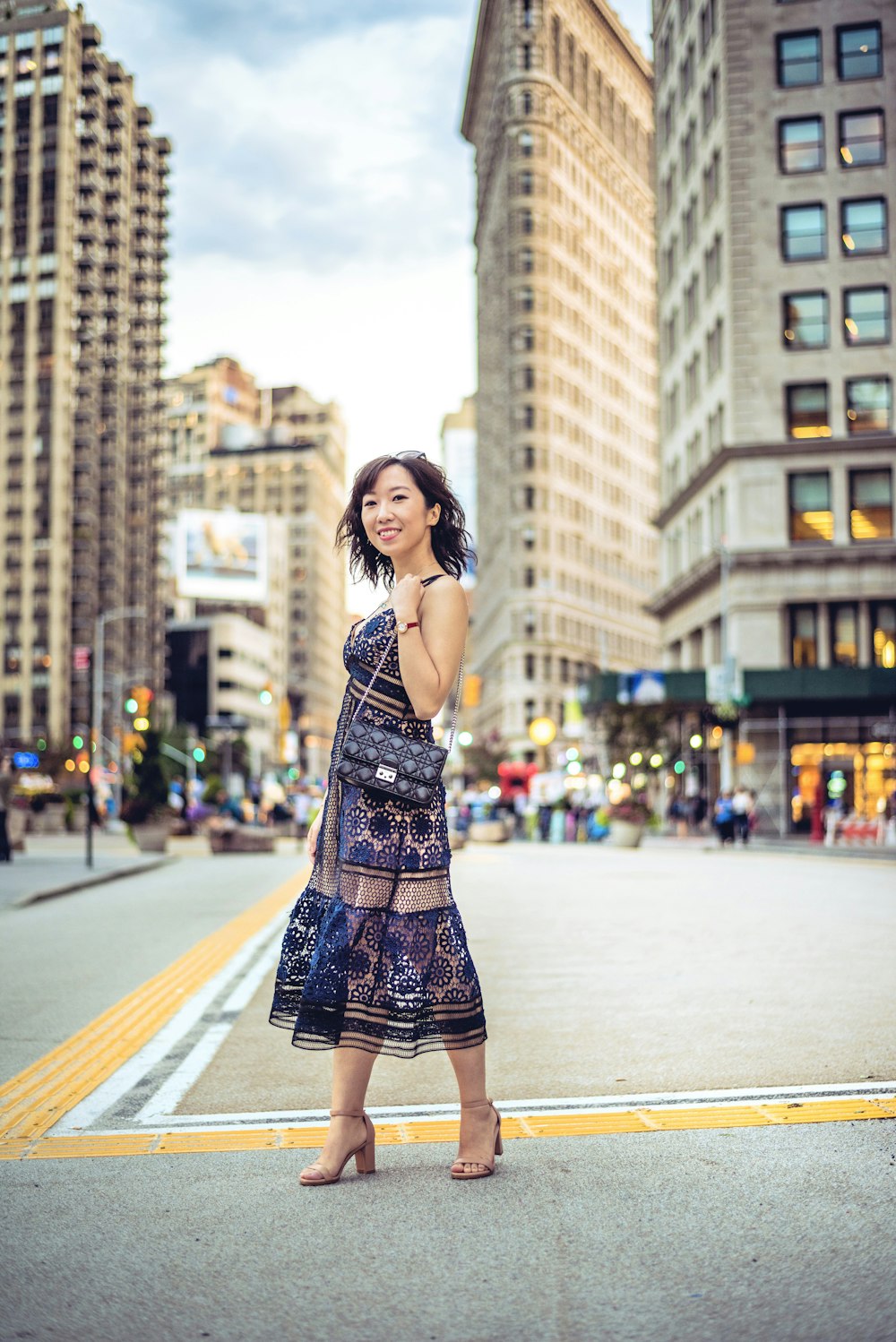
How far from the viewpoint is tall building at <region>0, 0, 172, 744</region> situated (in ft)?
360

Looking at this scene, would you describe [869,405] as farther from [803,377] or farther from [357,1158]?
[357,1158]

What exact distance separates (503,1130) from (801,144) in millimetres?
49590

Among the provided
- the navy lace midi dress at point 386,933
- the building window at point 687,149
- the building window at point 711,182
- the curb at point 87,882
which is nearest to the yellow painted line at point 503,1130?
the navy lace midi dress at point 386,933

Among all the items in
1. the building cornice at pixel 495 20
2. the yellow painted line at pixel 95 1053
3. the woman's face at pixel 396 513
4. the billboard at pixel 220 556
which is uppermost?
the building cornice at pixel 495 20

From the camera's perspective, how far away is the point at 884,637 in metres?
46.7

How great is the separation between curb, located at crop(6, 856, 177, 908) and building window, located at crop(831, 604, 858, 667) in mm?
25681

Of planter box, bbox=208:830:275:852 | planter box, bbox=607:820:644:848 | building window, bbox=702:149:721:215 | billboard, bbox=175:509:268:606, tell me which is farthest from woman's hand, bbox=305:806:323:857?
billboard, bbox=175:509:268:606

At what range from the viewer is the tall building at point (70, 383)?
10969 centimetres

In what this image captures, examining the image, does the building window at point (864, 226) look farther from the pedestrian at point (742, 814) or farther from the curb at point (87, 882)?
the curb at point (87, 882)

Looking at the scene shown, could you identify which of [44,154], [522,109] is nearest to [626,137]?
[522,109]

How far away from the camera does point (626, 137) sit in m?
133

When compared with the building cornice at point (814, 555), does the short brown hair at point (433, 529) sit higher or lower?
lower

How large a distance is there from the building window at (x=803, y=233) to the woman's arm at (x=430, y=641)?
47.7m

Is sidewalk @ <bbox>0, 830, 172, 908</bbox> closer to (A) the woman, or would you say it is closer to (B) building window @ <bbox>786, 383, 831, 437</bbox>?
(A) the woman
